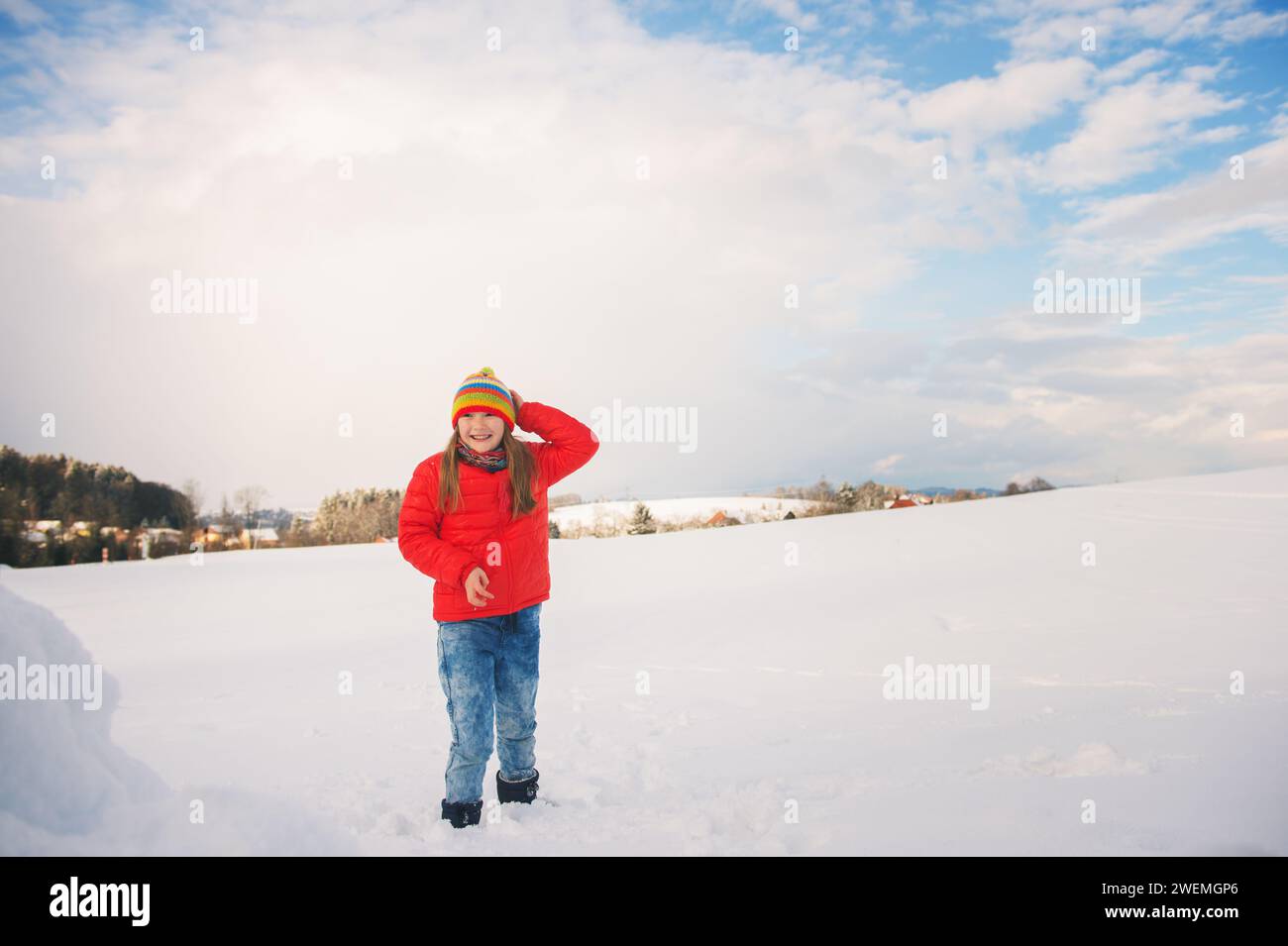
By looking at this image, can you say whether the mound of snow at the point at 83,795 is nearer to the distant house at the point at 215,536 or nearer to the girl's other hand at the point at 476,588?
the girl's other hand at the point at 476,588

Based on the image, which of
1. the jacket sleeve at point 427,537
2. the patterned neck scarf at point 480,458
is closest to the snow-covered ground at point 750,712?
the jacket sleeve at point 427,537

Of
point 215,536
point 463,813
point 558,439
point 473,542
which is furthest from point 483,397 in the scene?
point 215,536

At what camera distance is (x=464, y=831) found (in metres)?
3.25

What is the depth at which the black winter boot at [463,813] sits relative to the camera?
330 cm

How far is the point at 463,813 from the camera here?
130 inches

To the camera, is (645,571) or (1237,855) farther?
(645,571)

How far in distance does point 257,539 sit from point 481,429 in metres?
26.9

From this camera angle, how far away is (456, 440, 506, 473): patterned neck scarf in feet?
11.9

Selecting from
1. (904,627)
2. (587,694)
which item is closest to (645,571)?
(904,627)

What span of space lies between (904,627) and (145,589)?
13.8 meters

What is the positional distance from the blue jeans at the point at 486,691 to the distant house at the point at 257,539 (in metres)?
25.3

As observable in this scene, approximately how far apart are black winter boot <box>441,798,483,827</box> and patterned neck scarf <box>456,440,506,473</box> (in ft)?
5.00
